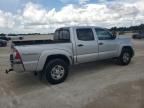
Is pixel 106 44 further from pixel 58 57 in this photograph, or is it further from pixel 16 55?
pixel 16 55

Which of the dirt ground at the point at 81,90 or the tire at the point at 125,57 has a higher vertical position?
the tire at the point at 125,57

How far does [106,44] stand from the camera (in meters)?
8.20

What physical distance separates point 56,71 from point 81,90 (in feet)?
3.82

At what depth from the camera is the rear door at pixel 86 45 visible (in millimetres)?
7258

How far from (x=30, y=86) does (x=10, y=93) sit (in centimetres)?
78

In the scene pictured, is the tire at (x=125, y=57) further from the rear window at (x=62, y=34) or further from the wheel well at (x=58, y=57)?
the wheel well at (x=58, y=57)

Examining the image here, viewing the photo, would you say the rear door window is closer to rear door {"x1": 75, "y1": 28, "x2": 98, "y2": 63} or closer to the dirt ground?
rear door {"x1": 75, "y1": 28, "x2": 98, "y2": 63}

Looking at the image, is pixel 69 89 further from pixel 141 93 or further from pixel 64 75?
pixel 141 93

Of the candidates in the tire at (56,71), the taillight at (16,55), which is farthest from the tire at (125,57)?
the taillight at (16,55)

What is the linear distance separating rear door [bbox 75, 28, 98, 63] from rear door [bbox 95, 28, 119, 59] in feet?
0.98

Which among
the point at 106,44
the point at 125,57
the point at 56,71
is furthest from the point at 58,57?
the point at 125,57

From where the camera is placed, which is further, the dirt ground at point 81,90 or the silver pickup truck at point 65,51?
the silver pickup truck at point 65,51

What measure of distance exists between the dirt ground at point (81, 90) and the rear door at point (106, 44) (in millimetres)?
675

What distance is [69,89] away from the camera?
6043mm
